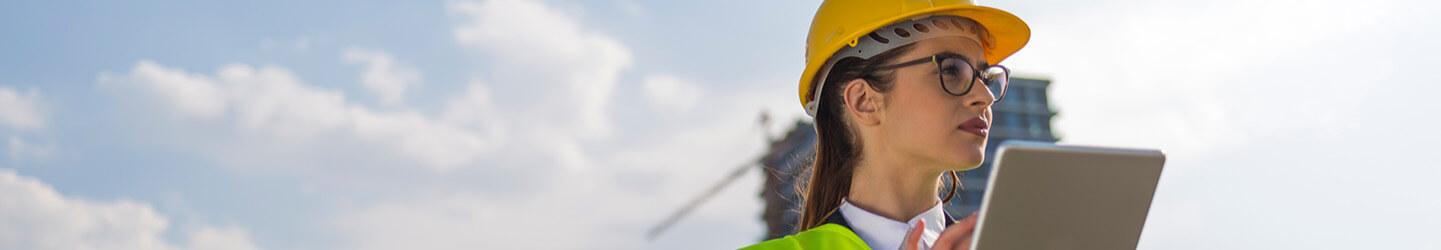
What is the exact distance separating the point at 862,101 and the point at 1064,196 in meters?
1.44

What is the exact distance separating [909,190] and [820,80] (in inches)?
19.6

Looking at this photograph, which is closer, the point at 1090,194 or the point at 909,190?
the point at 1090,194

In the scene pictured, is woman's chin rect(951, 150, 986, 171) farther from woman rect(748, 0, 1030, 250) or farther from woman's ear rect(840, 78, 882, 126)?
woman's ear rect(840, 78, 882, 126)

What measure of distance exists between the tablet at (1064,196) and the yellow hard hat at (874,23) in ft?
4.44

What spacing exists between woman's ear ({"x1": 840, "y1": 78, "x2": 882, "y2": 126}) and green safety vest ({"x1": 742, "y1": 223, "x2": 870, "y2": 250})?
1.33 feet

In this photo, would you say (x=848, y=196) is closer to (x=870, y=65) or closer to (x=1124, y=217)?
(x=870, y=65)

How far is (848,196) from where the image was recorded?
4.11m

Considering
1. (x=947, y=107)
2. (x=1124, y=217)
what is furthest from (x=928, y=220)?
(x=1124, y=217)

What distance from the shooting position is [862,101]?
4.00 m

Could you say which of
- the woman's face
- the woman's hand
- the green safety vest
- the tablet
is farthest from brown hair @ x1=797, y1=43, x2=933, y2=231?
the tablet

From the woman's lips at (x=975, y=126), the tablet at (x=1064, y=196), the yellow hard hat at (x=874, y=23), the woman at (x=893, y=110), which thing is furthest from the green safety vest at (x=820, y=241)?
the tablet at (x=1064, y=196)

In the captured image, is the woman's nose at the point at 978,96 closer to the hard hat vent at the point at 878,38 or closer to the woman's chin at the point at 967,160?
the woman's chin at the point at 967,160

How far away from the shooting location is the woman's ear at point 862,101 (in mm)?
3959

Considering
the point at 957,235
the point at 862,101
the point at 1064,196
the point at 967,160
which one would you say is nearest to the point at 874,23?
the point at 862,101
